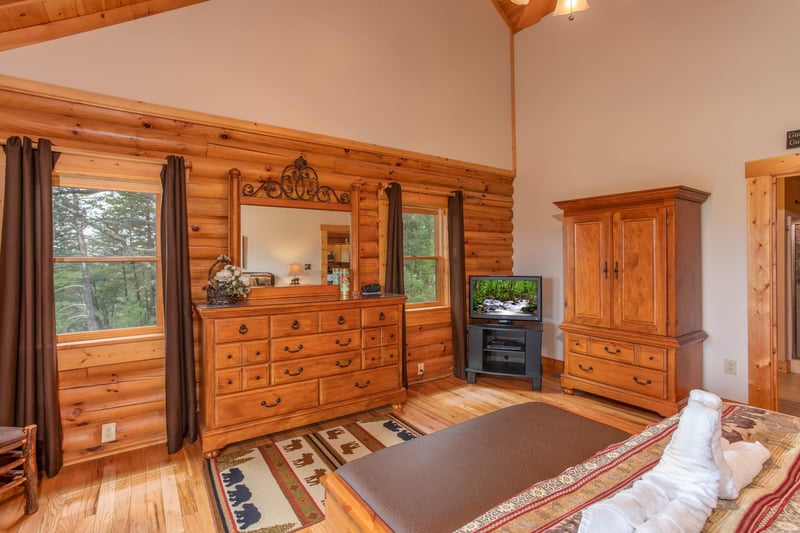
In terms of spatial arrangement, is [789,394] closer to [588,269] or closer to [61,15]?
[588,269]

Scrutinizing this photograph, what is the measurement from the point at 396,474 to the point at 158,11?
3447mm

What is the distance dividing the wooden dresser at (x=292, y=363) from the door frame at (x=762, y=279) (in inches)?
116

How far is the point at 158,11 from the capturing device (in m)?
2.80

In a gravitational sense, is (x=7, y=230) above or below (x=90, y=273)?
above

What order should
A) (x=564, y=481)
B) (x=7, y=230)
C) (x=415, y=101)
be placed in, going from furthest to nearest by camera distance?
(x=415, y=101), (x=7, y=230), (x=564, y=481)

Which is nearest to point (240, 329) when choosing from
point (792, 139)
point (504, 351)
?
point (504, 351)

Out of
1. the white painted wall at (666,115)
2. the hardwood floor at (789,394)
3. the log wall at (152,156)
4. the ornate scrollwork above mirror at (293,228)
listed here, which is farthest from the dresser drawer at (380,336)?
the hardwood floor at (789,394)

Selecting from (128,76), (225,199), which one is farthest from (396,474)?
(128,76)

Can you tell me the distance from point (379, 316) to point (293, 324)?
0.77 m

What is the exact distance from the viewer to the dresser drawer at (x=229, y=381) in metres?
2.66

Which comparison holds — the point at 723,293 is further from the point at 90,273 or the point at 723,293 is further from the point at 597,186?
the point at 90,273

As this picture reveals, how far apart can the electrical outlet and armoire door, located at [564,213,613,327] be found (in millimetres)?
3999

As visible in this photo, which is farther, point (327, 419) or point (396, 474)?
point (327, 419)

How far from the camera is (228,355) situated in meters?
2.68
